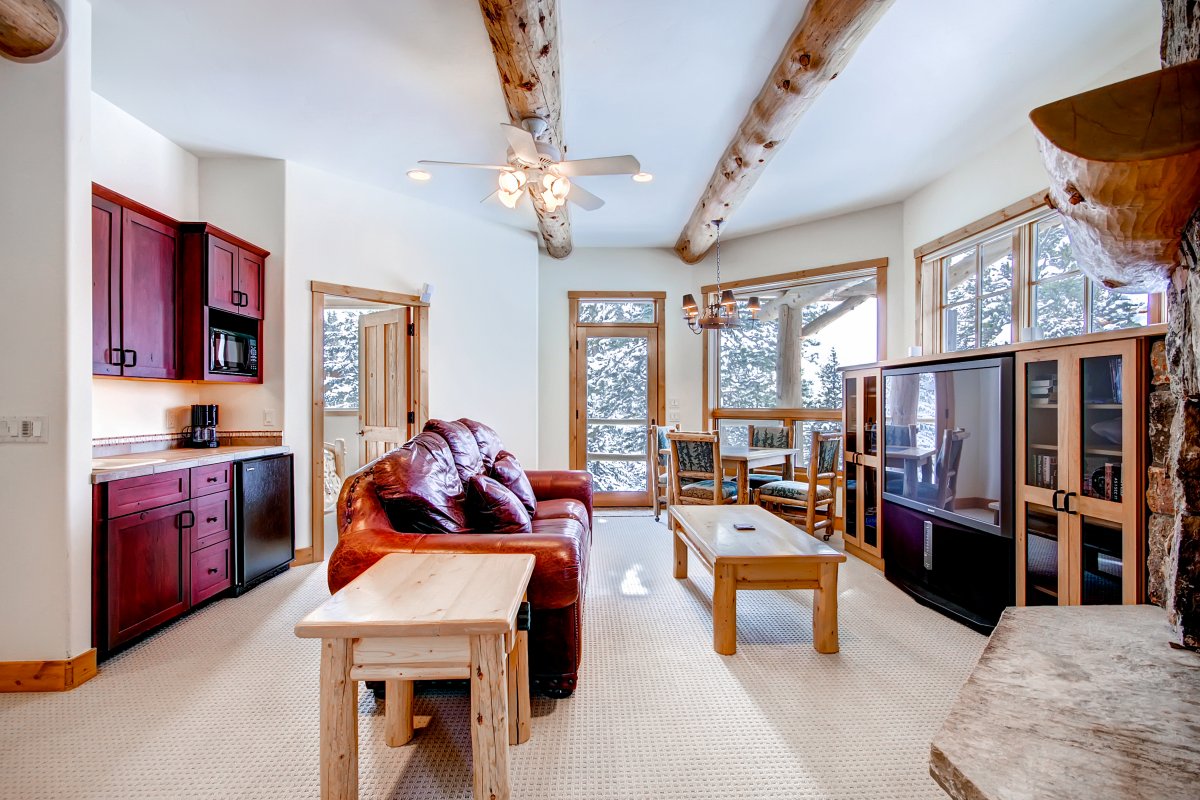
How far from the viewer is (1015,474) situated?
2.41 m

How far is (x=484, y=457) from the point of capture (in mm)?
3051

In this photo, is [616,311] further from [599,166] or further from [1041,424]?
[1041,424]

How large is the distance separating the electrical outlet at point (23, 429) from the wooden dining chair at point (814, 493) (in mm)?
4380

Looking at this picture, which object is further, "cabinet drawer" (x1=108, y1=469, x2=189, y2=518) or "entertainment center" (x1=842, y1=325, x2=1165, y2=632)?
"cabinet drawer" (x1=108, y1=469, x2=189, y2=518)

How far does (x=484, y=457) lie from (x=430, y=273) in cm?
224

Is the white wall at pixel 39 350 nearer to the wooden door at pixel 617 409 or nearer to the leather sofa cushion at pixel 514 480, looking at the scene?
the leather sofa cushion at pixel 514 480

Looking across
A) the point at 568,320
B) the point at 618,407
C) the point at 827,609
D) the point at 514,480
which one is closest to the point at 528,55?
the point at 514,480

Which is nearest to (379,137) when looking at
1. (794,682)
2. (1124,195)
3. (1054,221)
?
(1124,195)

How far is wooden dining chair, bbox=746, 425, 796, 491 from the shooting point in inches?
194

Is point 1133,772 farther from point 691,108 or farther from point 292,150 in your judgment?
point 292,150

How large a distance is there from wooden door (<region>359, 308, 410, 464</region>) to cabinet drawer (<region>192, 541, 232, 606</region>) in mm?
1608

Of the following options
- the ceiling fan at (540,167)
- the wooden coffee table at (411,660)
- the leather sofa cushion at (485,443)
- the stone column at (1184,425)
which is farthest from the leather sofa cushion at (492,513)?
the stone column at (1184,425)

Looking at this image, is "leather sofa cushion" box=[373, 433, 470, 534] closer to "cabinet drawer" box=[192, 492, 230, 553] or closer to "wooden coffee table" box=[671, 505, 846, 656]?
"wooden coffee table" box=[671, 505, 846, 656]

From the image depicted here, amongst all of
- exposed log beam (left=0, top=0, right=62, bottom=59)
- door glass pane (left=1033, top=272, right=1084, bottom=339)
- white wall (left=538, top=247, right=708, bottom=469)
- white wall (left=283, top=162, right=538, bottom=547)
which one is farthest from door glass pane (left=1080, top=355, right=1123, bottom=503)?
exposed log beam (left=0, top=0, right=62, bottom=59)
